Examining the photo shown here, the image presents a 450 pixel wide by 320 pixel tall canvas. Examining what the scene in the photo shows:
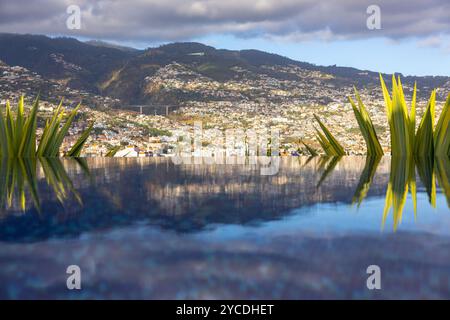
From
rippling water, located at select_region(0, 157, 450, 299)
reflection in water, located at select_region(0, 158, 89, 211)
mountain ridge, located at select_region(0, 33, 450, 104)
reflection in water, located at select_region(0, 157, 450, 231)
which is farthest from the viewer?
mountain ridge, located at select_region(0, 33, 450, 104)

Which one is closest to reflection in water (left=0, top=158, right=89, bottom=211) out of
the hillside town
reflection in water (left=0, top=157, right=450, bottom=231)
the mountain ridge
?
reflection in water (left=0, top=157, right=450, bottom=231)

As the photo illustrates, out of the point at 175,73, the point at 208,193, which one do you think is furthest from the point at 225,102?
the point at 208,193

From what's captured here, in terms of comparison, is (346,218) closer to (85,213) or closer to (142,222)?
(142,222)

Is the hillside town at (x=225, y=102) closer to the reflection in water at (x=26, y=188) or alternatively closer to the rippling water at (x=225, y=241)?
the reflection in water at (x=26, y=188)

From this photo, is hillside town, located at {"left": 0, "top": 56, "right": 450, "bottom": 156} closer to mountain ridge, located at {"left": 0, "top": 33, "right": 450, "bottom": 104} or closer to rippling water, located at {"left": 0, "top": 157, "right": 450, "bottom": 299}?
mountain ridge, located at {"left": 0, "top": 33, "right": 450, "bottom": 104}

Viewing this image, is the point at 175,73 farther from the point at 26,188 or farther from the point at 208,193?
the point at 208,193

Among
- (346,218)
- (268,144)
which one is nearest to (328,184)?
(346,218)
